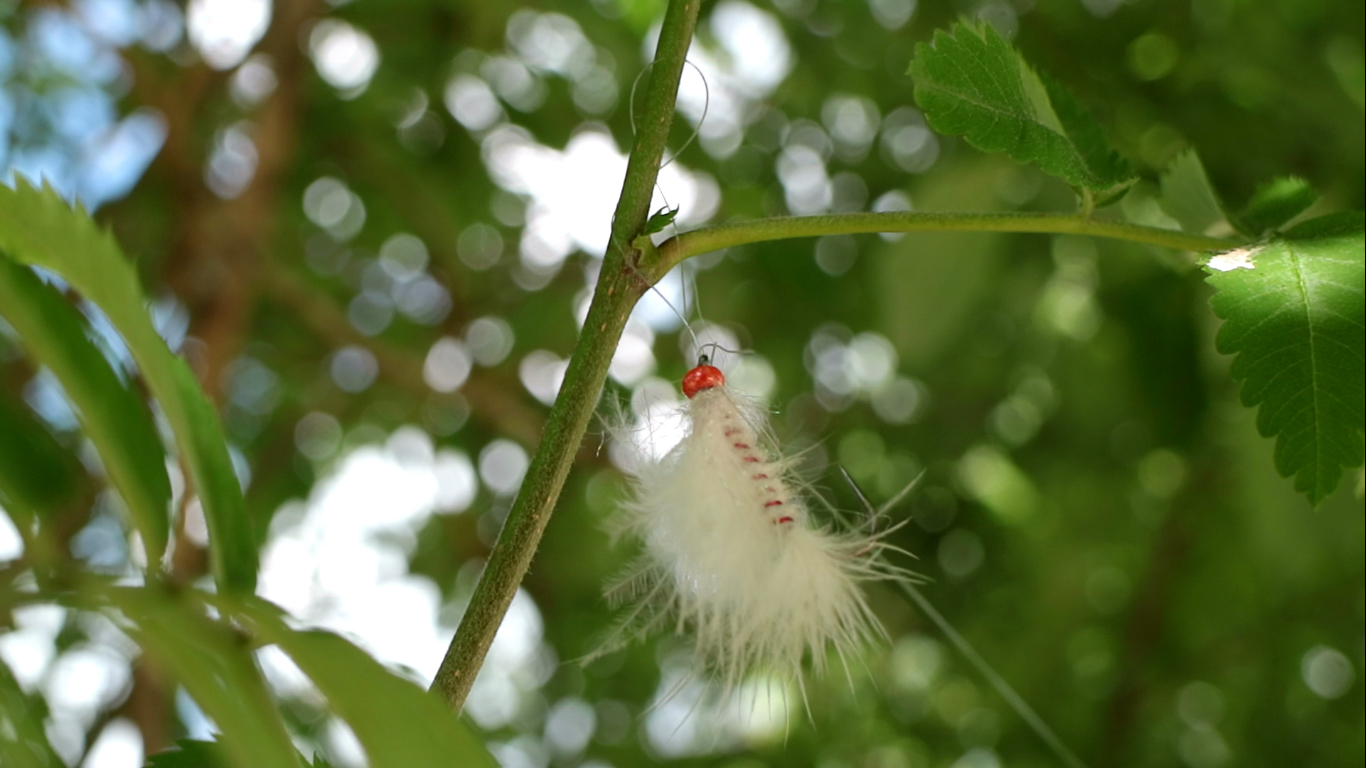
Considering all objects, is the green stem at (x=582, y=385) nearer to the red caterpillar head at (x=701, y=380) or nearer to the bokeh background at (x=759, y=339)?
the red caterpillar head at (x=701, y=380)

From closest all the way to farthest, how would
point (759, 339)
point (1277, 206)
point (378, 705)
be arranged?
point (378, 705)
point (1277, 206)
point (759, 339)

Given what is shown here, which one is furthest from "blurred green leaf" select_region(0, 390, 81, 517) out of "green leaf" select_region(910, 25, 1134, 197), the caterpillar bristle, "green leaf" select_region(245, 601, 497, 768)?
"green leaf" select_region(910, 25, 1134, 197)

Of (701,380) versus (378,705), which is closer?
(378,705)

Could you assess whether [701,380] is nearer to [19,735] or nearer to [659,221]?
[659,221]

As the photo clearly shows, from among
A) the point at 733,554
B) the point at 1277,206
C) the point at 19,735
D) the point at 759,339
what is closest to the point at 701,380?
the point at 733,554

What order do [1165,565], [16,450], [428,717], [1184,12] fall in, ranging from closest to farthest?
[428,717] < [16,450] < [1184,12] < [1165,565]

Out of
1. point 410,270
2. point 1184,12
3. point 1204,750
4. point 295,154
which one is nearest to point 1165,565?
point 1204,750

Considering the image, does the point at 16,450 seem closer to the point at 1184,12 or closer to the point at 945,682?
the point at 1184,12

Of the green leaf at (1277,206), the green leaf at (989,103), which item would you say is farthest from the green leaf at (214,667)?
the green leaf at (1277,206)
